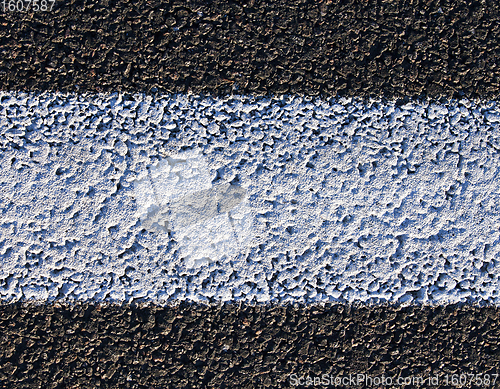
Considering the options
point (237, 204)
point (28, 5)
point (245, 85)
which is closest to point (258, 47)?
point (245, 85)

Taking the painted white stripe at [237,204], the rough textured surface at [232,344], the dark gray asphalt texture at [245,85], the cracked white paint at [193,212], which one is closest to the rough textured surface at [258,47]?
the dark gray asphalt texture at [245,85]

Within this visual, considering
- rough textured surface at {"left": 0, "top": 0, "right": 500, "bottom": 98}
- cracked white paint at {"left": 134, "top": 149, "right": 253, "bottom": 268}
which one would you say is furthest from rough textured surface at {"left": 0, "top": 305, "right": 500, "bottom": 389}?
rough textured surface at {"left": 0, "top": 0, "right": 500, "bottom": 98}

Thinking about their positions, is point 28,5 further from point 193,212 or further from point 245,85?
point 193,212

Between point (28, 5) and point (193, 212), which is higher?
point (28, 5)

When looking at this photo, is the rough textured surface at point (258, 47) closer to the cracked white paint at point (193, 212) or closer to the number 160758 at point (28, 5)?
the number 160758 at point (28, 5)

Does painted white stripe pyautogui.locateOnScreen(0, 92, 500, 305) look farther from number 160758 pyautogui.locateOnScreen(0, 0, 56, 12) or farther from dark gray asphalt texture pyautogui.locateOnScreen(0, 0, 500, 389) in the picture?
number 160758 pyautogui.locateOnScreen(0, 0, 56, 12)

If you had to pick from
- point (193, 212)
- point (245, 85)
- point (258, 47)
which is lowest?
point (193, 212)
